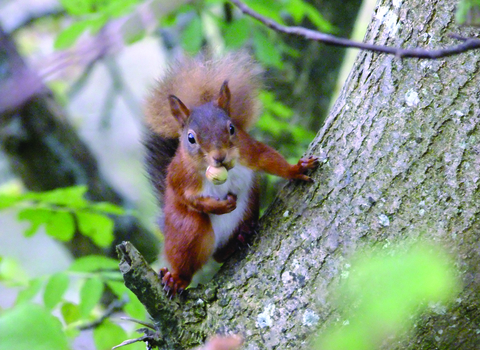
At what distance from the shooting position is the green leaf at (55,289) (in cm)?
201

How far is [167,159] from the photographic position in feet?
7.55

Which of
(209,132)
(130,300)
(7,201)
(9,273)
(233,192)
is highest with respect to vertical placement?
(209,132)

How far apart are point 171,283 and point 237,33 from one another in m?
1.48

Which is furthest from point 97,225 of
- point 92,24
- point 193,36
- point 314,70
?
point 314,70

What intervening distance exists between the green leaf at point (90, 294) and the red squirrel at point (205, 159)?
33 cm

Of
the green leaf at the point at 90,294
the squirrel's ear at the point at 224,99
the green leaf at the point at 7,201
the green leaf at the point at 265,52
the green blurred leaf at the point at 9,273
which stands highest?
the squirrel's ear at the point at 224,99

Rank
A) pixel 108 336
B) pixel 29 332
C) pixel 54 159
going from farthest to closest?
pixel 54 159, pixel 108 336, pixel 29 332

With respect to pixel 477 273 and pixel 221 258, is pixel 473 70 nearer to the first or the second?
pixel 477 273

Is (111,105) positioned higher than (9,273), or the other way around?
(111,105)

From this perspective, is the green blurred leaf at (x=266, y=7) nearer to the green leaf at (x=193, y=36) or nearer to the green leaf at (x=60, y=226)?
the green leaf at (x=193, y=36)

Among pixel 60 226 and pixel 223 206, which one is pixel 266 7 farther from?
pixel 60 226

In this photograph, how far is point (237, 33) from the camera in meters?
2.76

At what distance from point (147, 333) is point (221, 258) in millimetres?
556

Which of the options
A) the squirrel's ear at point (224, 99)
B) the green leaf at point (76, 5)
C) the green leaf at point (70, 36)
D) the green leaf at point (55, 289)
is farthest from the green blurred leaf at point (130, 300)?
the green leaf at point (76, 5)
